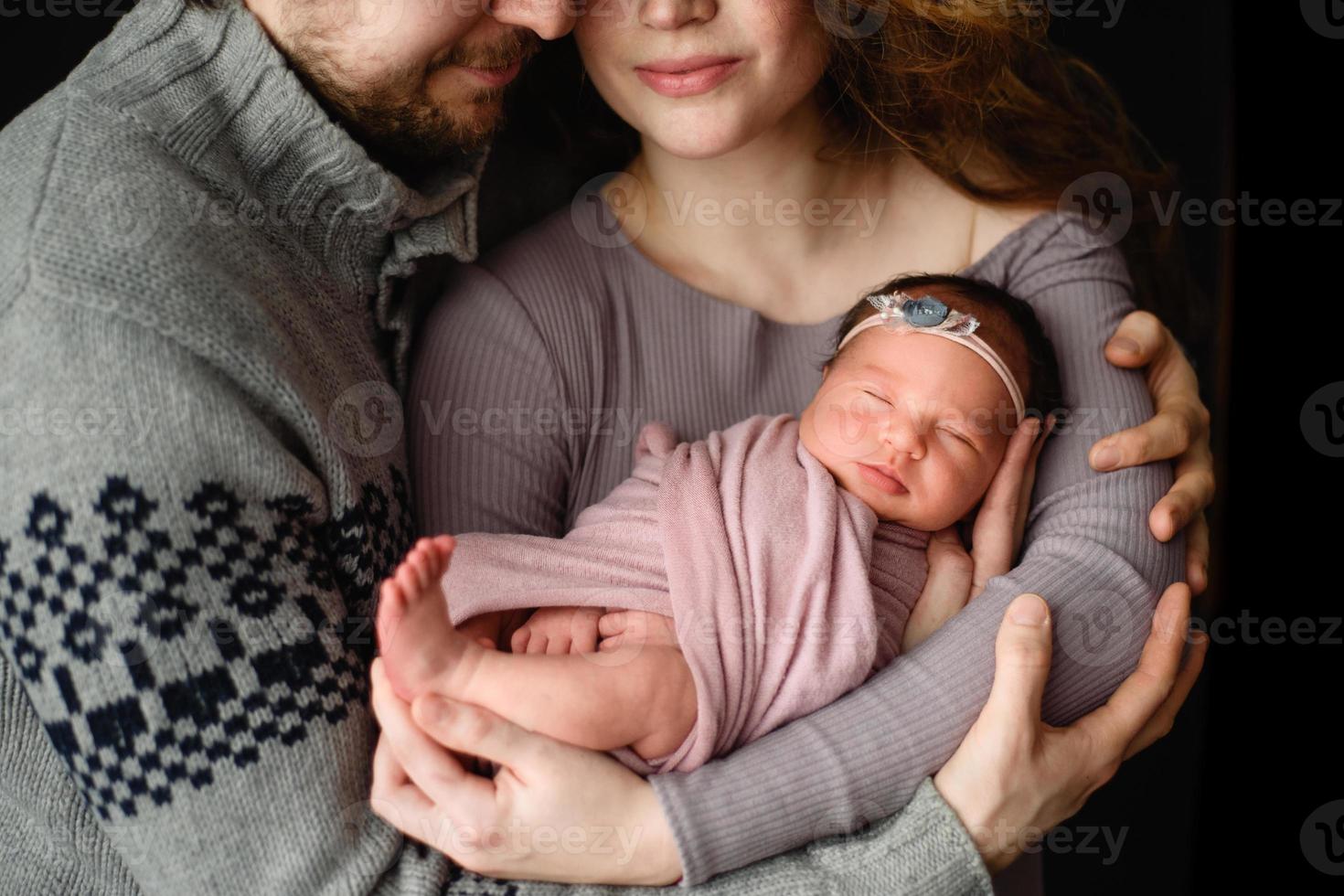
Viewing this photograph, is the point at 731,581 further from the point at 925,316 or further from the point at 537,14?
the point at 537,14

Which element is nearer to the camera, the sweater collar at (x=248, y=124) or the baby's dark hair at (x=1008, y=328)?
the sweater collar at (x=248, y=124)

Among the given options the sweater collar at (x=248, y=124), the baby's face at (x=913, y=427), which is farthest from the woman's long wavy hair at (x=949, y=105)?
the sweater collar at (x=248, y=124)

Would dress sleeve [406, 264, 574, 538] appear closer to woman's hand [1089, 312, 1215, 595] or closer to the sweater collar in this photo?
the sweater collar

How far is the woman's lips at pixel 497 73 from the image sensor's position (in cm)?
140

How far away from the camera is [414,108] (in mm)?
1356

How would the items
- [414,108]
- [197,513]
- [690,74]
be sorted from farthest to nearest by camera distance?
1. [690,74]
2. [414,108]
3. [197,513]

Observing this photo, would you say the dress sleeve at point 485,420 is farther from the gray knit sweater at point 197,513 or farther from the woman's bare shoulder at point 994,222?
the woman's bare shoulder at point 994,222

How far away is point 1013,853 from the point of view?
4.20ft

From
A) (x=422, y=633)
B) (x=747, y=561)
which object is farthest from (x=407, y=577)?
(x=747, y=561)

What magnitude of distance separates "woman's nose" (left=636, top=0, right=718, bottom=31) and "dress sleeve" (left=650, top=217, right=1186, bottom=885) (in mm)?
609

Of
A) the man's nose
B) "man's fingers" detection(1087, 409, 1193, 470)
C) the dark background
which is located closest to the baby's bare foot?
the man's nose

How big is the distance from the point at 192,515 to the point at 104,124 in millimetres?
410

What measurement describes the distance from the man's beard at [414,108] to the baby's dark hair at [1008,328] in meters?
0.56

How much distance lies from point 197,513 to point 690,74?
81cm
